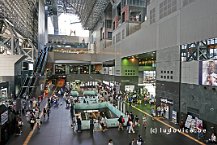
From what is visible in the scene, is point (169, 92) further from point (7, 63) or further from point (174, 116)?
point (7, 63)

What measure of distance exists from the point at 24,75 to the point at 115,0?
1962cm

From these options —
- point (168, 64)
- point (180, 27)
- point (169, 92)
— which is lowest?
point (169, 92)

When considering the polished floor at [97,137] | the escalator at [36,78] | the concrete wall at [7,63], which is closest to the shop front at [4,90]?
the concrete wall at [7,63]

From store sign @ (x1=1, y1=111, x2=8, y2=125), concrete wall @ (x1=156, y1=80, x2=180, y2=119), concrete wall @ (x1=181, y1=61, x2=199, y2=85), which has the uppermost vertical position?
concrete wall @ (x1=181, y1=61, x2=199, y2=85)

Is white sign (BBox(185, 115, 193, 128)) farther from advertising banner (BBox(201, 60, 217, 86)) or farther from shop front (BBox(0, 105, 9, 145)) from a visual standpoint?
shop front (BBox(0, 105, 9, 145))

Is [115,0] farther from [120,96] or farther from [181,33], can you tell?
[181,33]

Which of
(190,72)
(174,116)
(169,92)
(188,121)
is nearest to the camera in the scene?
(190,72)

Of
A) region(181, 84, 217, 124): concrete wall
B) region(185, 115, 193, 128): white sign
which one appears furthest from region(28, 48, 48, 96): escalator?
region(185, 115, 193, 128): white sign

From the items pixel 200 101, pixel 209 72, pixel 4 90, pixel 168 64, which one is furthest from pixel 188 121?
pixel 4 90

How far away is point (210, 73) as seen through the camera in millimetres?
13336

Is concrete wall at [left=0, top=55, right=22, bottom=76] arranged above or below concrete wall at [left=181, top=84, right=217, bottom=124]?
above

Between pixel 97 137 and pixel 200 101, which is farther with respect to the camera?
pixel 200 101

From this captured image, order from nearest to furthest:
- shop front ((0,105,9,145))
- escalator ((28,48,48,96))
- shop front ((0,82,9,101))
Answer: shop front ((0,105,9,145))
shop front ((0,82,9,101))
escalator ((28,48,48,96))

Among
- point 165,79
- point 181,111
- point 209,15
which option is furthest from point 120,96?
point 209,15
